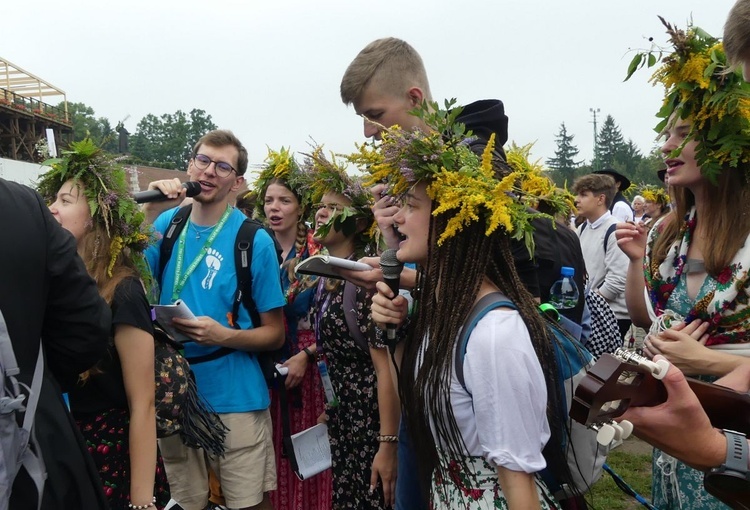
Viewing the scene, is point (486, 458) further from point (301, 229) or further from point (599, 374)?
point (301, 229)

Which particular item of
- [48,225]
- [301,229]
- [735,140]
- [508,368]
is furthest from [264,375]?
[735,140]

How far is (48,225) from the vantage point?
198cm

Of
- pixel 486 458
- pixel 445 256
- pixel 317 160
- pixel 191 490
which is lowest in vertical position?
pixel 191 490

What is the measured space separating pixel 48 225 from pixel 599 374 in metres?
1.74

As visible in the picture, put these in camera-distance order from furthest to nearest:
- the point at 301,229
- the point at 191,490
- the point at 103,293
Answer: the point at 301,229 → the point at 191,490 → the point at 103,293

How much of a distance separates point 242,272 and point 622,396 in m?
2.69

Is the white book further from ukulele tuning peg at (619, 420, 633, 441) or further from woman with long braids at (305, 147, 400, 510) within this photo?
ukulele tuning peg at (619, 420, 633, 441)

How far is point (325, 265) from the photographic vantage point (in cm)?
267

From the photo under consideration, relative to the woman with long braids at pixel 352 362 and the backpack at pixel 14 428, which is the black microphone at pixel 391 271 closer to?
the woman with long braids at pixel 352 362

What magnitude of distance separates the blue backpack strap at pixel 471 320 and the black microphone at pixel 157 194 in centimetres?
202

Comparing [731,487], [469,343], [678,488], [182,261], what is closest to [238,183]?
[182,261]

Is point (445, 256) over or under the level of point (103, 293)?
over

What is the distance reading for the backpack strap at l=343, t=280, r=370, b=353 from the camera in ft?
A: 10.5

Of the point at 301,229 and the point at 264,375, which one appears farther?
the point at 301,229
